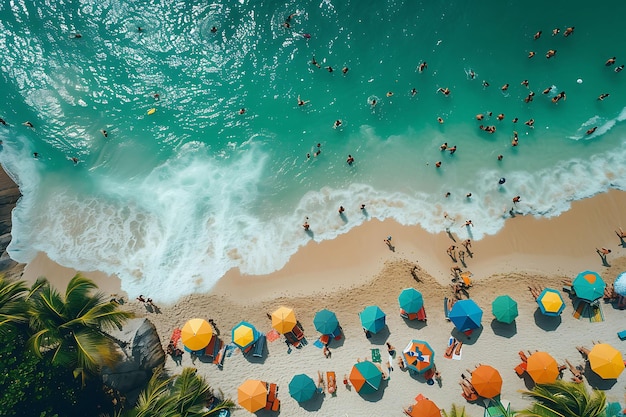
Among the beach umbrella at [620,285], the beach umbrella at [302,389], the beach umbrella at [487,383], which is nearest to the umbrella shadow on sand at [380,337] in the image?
the beach umbrella at [302,389]

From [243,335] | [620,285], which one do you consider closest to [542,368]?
[620,285]

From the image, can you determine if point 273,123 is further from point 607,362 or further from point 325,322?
point 607,362

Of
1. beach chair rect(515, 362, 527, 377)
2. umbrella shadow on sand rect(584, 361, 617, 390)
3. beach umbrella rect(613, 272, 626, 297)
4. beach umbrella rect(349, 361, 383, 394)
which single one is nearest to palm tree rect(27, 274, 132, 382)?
beach umbrella rect(349, 361, 383, 394)

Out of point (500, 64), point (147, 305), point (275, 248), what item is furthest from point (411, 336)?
point (500, 64)

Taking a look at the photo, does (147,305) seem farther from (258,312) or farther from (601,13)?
(601,13)

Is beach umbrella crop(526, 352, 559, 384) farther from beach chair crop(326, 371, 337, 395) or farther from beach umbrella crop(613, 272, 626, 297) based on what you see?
beach chair crop(326, 371, 337, 395)

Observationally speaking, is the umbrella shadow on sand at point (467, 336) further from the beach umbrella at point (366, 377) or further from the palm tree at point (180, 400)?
the palm tree at point (180, 400)
